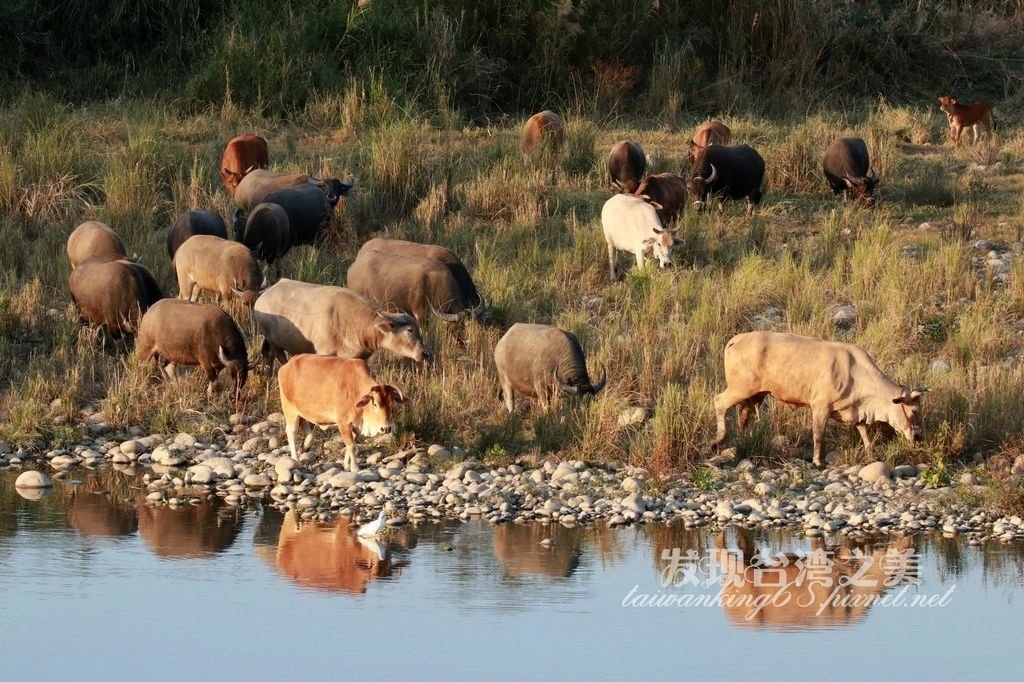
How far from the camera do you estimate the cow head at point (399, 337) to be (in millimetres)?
11461

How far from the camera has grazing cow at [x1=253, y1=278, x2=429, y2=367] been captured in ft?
37.7

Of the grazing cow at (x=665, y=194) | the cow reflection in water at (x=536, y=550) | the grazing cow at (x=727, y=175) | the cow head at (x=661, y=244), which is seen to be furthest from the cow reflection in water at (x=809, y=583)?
the grazing cow at (x=727, y=175)

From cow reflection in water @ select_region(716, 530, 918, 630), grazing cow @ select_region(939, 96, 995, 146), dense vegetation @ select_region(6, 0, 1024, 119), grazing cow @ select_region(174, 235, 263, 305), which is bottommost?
cow reflection in water @ select_region(716, 530, 918, 630)

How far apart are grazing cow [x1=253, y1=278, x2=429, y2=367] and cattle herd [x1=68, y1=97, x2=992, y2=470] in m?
0.01

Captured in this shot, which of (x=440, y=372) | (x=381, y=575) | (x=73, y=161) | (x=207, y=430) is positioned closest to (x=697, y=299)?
(x=440, y=372)

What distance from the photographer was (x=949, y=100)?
18719 millimetres

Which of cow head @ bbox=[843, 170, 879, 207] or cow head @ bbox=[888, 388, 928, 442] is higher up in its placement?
cow head @ bbox=[843, 170, 879, 207]

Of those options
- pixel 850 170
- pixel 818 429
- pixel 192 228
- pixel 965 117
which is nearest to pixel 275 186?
pixel 192 228

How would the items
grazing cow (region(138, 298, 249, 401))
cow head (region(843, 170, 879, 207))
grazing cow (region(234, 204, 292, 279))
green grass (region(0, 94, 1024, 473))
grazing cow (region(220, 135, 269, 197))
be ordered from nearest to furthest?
1. green grass (region(0, 94, 1024, 473))
2. grazing cow (region(138, 298, 249, 401))
3. grazing cow (region(234, 204, 292, 279))
4. cow head (region(843, 170, 879, 207))
5. grazing cow (region(220, 135, 269, 197))

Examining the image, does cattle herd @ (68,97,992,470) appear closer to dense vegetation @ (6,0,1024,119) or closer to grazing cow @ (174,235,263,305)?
grazing cow @ (174,235,263,305)

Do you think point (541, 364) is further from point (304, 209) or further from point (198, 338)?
point (304, 209)

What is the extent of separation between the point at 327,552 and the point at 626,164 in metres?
8.57

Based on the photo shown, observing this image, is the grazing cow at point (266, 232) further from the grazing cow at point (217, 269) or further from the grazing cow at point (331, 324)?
the grazing cow at point (331, 324)

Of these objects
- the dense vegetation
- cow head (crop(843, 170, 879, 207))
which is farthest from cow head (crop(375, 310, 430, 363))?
the dense vegetation
